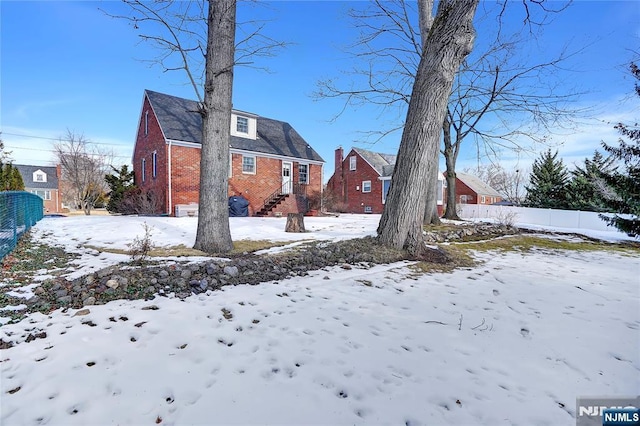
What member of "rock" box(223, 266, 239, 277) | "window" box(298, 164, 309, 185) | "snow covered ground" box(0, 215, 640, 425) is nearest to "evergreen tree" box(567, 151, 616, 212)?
"window" box(298, 164, 309, 185)

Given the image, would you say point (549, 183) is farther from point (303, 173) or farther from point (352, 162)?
point (303, 173)

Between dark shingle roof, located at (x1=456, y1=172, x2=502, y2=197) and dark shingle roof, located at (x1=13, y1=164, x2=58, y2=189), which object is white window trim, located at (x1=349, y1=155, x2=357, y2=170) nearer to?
dark shingle roof, located at (x1=456, y1=172, x2=502, y2=197)

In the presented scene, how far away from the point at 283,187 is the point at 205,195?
1316cm

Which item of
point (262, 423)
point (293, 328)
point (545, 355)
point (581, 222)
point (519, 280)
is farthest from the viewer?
point (581, 222)

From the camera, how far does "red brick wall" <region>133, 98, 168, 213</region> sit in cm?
1486

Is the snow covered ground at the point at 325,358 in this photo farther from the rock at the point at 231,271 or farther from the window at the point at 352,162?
the window at the point at 352,162

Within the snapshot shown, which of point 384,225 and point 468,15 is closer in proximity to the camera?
point 468,15

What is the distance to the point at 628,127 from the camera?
30.3 ft

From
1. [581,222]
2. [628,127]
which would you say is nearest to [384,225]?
[628,127]

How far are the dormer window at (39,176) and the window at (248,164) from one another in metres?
35.1

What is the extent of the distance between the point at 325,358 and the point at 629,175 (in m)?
12.2

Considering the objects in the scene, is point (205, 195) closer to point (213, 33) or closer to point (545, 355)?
point (213, 33)

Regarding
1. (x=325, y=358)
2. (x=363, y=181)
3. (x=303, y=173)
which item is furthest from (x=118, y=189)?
(x=325, y=358)

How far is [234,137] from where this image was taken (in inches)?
677
